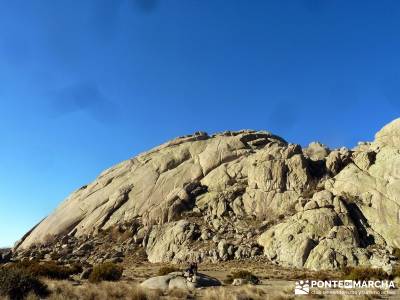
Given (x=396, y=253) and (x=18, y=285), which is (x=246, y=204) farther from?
(x=18, y=285)

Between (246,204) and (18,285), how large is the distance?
5532 centimetres

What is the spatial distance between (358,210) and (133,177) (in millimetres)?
51263

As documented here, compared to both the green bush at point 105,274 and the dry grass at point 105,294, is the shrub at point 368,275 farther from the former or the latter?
the green bush at point 105,274

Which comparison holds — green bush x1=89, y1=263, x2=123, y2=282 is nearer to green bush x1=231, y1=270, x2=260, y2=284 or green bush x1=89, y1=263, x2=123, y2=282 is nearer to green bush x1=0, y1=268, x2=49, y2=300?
green bush x1=231, y1=270, x2=260, y2=284

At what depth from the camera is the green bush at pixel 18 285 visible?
2258 centimetres

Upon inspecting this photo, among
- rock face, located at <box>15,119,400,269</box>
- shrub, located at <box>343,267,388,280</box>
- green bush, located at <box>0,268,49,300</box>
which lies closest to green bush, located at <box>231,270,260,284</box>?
shrub, located at <box>343,267,388,280</box>

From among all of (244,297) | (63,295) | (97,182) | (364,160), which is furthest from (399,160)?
(97,182)

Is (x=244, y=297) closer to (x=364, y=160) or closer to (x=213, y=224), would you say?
(x=213, y=224)

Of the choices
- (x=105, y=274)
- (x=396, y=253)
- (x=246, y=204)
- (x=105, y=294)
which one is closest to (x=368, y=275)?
(x=396, y=253)

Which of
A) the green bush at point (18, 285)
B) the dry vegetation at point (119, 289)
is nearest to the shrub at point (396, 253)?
the dry vegetation at point (119, 289)

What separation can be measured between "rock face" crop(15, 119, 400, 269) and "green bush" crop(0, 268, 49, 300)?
122ft

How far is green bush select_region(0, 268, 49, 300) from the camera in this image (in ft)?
74.1

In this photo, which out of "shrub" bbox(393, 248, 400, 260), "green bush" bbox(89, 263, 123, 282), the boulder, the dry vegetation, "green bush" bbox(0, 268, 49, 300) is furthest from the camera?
"shrub" bbox(393, 248, 400, 260)

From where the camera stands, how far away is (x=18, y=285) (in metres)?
23.2
